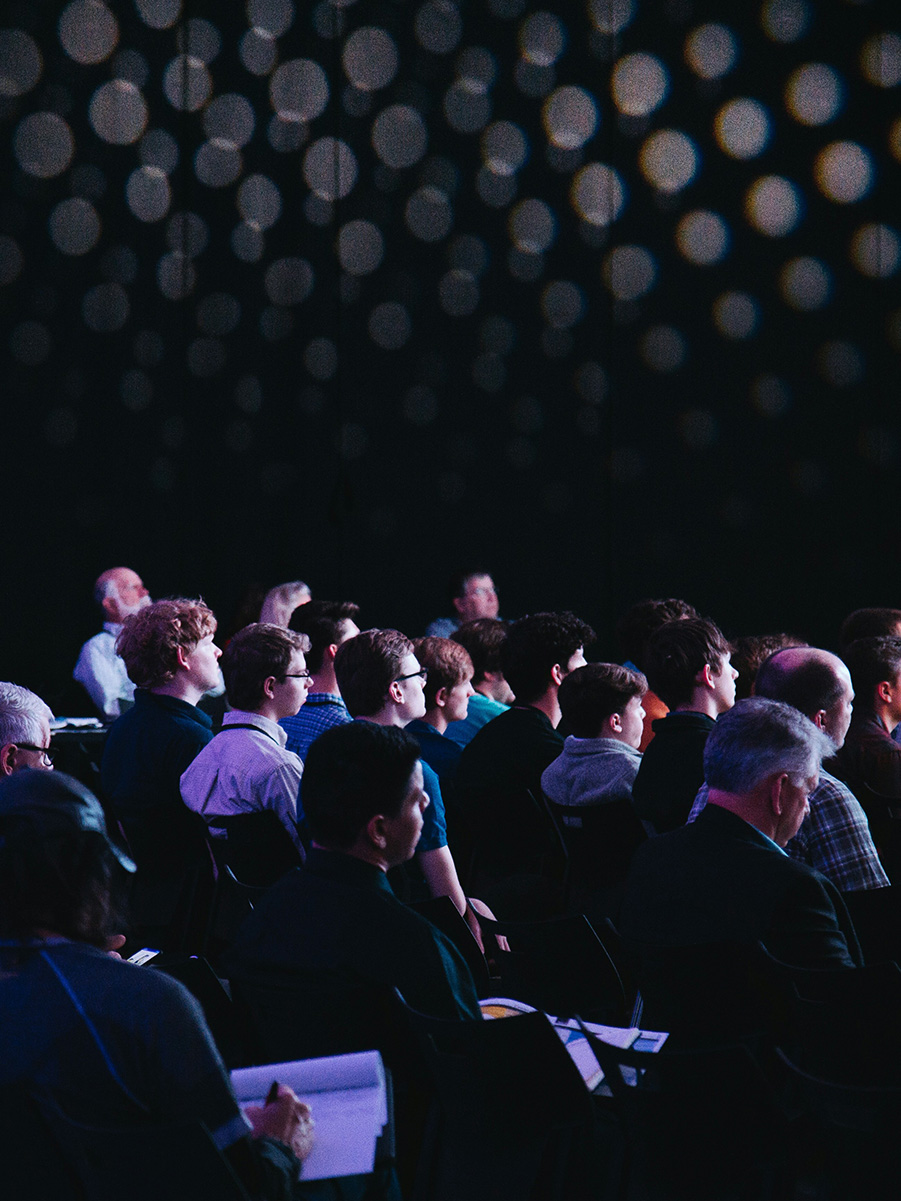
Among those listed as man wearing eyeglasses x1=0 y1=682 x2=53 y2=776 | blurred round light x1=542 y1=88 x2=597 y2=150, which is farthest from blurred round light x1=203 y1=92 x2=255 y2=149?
man wearing eyeglasses x1=0 y1=682 x2=53 y2=776

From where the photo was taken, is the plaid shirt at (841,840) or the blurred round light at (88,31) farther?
the blurred round light at (88,31)

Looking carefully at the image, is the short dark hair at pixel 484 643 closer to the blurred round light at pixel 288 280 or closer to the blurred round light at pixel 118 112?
the blurred round light at pixel 288 280

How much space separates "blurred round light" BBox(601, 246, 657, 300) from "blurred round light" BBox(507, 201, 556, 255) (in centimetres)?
42

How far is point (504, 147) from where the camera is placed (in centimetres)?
832

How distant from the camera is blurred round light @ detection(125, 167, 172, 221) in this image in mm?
8023

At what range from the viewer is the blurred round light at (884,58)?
812 centimetres

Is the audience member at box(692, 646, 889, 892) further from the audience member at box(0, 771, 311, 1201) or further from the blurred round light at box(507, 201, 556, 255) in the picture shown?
the blurred round light at box(507, 201, 556, 255)

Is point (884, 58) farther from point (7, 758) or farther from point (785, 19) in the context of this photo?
point (7, 758)

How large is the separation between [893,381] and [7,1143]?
7.82 meters

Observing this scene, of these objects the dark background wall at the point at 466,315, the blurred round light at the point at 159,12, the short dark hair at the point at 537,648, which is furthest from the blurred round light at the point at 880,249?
the short dark hair at the point at 537,648

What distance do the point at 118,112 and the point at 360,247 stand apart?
5.63ft

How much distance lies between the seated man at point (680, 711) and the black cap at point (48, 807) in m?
1.90

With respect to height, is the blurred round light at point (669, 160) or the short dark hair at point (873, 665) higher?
the blurred round light at point (669, 160)

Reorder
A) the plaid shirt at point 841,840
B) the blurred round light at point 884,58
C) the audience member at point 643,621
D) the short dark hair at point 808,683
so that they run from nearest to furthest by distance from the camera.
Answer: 1. the plaid shirt at point 841,840
2. the short dark hair at point 808,683
3. the audience member at point 643,621
4. the blurred round light at point 884,58
